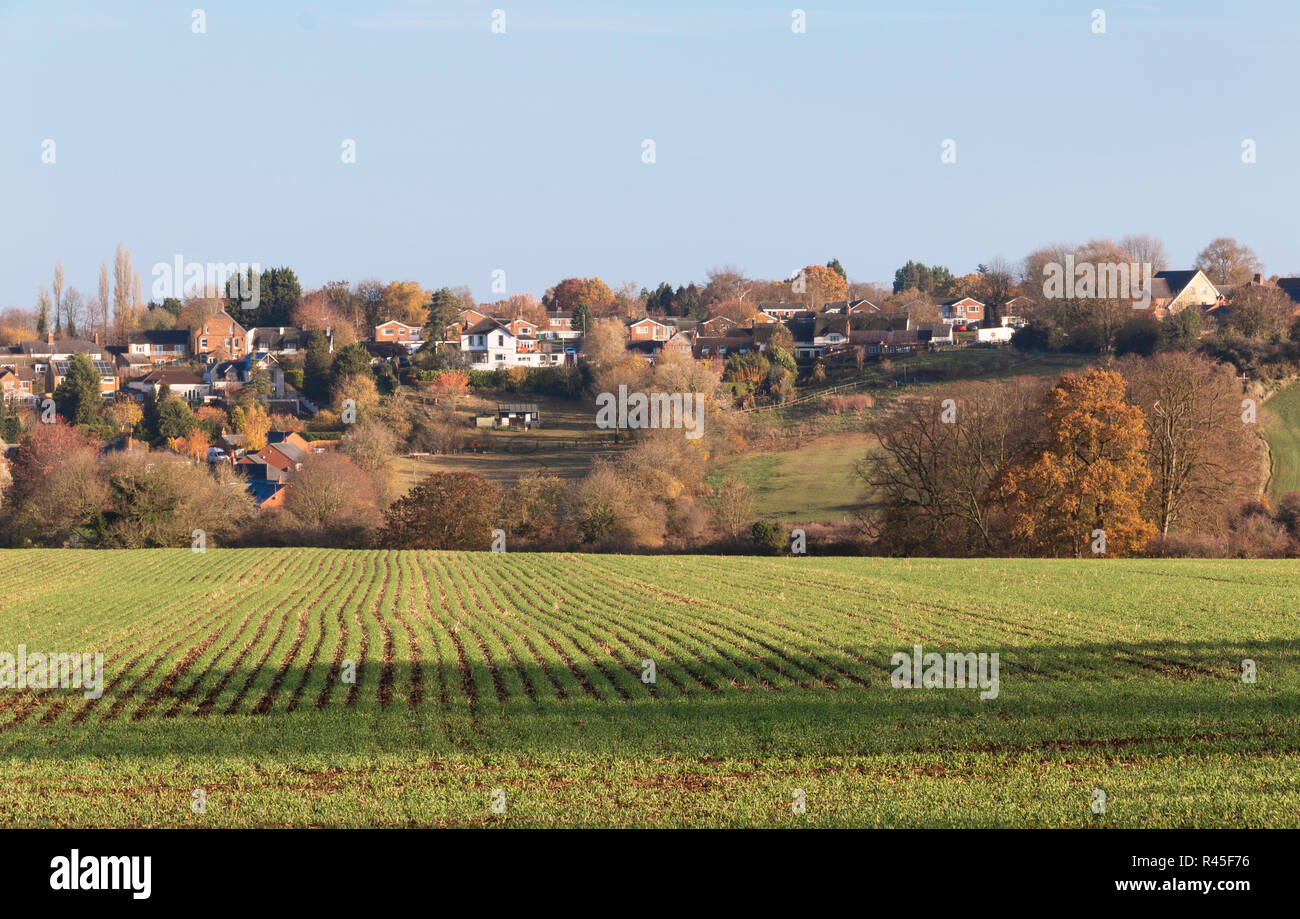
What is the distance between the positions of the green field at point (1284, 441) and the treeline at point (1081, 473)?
36.4 feet

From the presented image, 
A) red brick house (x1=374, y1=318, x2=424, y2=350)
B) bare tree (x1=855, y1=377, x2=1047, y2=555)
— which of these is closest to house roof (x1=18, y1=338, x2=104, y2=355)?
red brick house (x1=374, y1=318, x2=424, y2=350)

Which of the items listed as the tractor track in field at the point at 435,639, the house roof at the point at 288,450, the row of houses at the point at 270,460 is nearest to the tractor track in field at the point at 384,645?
the tractor track in field at the point at 435,639

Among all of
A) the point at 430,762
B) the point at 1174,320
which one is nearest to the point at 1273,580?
the point at 430,762

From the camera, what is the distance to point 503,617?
30.3 m

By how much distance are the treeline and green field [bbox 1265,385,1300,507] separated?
11.1m

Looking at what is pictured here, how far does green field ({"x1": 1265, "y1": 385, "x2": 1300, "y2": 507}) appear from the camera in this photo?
69875mm

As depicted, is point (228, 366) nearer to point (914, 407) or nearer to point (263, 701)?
point (914, 407)

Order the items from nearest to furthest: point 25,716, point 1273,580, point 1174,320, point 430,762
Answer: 1. point 430,762
2. point 25,716
3. point 1273,580
4. point 1174,320

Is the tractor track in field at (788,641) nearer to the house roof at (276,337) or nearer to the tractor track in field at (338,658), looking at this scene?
the tractor track in field at (338,658)

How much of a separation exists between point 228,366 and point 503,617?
107 m

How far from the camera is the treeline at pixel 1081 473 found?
5050cm

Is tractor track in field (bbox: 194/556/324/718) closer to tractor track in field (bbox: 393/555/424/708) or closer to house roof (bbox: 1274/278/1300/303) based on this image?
tractor track in field (bbox: 393/555/424/708)

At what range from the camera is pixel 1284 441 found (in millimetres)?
76375

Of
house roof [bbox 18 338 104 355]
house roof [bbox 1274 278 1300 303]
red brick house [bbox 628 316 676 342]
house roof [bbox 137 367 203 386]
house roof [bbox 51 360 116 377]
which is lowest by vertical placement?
house roof [bbox 137 367 203 386]
